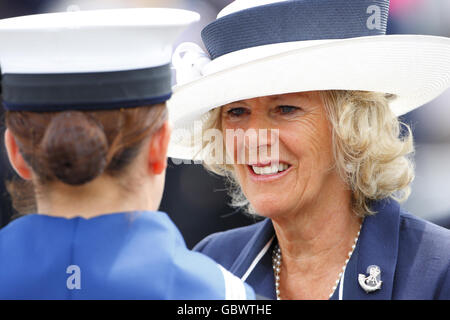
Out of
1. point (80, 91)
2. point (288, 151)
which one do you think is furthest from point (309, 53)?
point (80, 91)

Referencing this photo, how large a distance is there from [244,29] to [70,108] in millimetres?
1281

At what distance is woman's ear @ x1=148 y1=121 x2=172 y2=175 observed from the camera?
6.04 ft

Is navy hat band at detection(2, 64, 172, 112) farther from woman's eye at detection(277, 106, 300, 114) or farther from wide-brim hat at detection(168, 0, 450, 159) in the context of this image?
woman's eye at detection(277, 106, 300, 114)

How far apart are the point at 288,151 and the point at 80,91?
1.41 metres

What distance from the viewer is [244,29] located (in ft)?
9.39

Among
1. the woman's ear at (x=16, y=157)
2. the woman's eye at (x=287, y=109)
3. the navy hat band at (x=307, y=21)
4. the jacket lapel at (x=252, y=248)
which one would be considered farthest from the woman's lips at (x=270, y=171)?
the woman's ear at (x=16, y=157)

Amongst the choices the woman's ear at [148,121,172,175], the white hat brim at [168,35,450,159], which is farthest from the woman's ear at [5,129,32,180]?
the white hat brim at [168,35,450,159]

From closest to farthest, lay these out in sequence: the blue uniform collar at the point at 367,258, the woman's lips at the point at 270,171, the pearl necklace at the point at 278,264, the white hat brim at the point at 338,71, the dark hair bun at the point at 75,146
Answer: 1. the dark hair bun at the point at 75,146
2. the white hat brim at the point at 338,71
3. the blue uniform collar at the point at 367,258
4. the pearl necklace at the point at 278,264
5. the woman's lips at the point at 270,171

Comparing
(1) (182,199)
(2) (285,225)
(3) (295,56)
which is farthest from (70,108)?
(1) (182,199)

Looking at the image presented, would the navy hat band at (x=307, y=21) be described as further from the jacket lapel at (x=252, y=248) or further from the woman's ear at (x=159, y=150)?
the woman's ear at (x=159, y=150)

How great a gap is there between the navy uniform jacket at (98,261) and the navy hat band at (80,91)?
0.28 m

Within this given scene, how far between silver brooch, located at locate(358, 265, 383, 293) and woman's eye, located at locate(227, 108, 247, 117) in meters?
0.85

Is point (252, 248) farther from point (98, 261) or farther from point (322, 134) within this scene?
point (98, 261)

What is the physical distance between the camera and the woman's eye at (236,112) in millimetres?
3076
